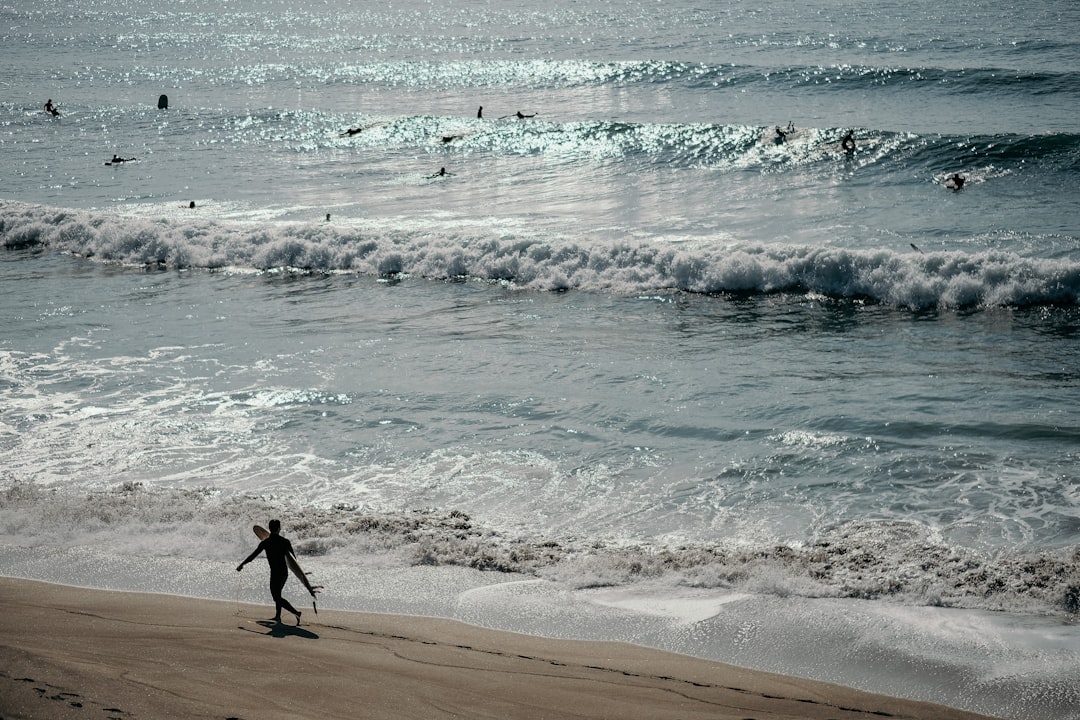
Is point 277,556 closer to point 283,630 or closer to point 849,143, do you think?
point 283,630

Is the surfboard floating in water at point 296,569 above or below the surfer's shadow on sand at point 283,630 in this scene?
above

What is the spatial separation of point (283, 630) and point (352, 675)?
1.14 meters

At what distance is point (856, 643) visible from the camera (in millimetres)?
7500

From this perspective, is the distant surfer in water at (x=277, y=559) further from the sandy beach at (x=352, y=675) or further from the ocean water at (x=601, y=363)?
the ocean water at (x=601, y=363)

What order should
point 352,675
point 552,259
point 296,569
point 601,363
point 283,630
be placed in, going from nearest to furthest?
point 352,675 → point 283,630 → point 296,569 → point 601,363 → point 552,259

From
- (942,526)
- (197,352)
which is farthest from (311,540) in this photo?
(197,352)

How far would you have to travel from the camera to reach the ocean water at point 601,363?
8578mm

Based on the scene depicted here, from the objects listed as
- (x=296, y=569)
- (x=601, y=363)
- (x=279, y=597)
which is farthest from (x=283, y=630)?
(x=601, y=363)

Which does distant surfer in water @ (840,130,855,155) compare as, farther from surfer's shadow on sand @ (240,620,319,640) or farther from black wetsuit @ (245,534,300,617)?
surfer's shadow on sand @ (240,620,319,640)

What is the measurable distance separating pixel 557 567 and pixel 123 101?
39.0m

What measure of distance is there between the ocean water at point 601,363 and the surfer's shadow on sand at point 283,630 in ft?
2.22

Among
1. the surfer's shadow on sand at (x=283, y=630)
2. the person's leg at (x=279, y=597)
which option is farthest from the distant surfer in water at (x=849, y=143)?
the surfer's shadow on sand at (x=283, y=630)

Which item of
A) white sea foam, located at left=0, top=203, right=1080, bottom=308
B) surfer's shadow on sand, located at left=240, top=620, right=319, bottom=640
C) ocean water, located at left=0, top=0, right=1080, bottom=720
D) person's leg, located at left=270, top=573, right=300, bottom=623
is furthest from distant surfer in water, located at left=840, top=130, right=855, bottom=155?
surfer's shadow on sand, located at left=240, top=620, right=319, bottom=640

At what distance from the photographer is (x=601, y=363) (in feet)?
48.9
